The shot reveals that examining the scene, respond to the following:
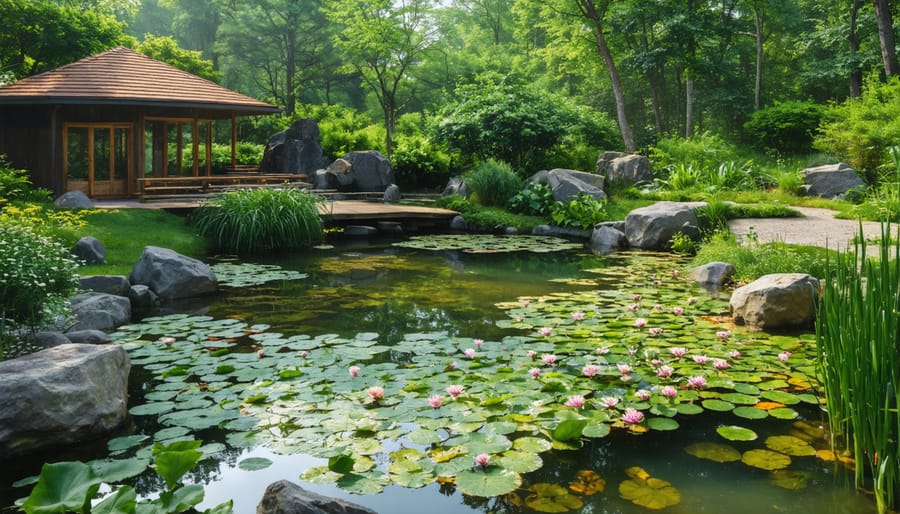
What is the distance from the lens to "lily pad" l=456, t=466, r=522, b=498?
3113 millimetres

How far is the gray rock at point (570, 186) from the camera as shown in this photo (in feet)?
49.1

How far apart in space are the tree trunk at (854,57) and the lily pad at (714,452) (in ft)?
72.4

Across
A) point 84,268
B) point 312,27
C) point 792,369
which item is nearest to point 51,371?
point 792,369

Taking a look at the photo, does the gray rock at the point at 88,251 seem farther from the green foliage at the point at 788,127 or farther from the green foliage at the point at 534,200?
the green foliage at the point at 788,127

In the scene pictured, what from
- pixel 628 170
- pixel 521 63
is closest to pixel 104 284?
pixel 628 170

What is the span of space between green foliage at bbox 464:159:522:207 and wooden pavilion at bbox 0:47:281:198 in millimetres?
6220

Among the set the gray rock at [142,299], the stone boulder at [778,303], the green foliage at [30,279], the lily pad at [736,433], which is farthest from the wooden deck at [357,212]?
the lily pad at [736,433]

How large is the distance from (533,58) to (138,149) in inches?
869

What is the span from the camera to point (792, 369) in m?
4.98

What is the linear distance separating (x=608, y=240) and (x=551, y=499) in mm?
9805

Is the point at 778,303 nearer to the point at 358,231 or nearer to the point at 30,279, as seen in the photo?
the point at 30,279

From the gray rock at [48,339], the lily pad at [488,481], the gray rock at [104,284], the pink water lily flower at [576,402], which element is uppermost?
the gray rock at [104,284]

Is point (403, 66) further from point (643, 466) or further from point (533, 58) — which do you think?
point (643, 466)

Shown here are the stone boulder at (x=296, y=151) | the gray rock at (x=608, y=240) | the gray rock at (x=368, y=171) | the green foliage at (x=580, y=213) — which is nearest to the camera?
the gray rock at (x=608, y=240)
